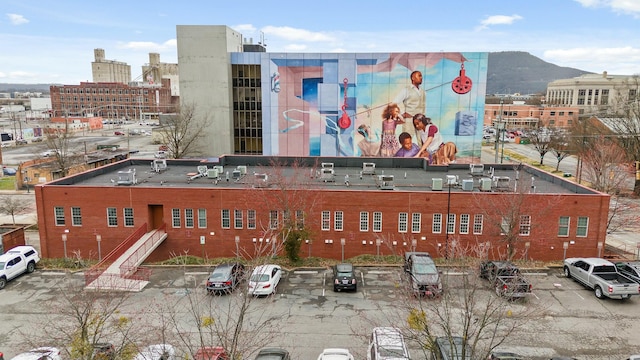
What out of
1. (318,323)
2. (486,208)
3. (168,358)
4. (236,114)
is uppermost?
(236,114)

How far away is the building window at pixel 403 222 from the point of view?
30578 mm

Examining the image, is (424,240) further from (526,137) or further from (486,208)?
(526,137)

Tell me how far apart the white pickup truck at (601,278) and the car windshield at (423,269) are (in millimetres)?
8576

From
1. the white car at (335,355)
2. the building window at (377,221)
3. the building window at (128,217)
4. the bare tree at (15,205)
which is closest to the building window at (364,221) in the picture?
the building window at (377,221)

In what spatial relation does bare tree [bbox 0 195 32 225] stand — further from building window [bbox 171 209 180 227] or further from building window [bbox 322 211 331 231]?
building window [bbox 322 211 331 231]

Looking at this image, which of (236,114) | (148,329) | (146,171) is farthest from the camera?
(236,114)

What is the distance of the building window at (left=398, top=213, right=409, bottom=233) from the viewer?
30.6 metres

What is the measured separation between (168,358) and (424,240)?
19046 millimetres

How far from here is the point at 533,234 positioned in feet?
98.8

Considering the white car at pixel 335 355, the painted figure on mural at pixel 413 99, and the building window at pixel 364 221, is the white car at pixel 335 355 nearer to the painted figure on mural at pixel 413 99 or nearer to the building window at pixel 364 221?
the building window at pixel 364 221

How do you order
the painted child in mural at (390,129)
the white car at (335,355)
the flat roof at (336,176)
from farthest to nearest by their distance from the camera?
the painted child in mural at (390,129)
the flat roof at (336,176)
the white car at (335,355)

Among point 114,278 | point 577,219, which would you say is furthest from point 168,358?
point 577,219

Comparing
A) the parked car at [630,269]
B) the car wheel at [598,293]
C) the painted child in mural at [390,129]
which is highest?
the painted child in mural at [390,129]

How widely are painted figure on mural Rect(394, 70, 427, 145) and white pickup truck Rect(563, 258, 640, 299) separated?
3788cm
